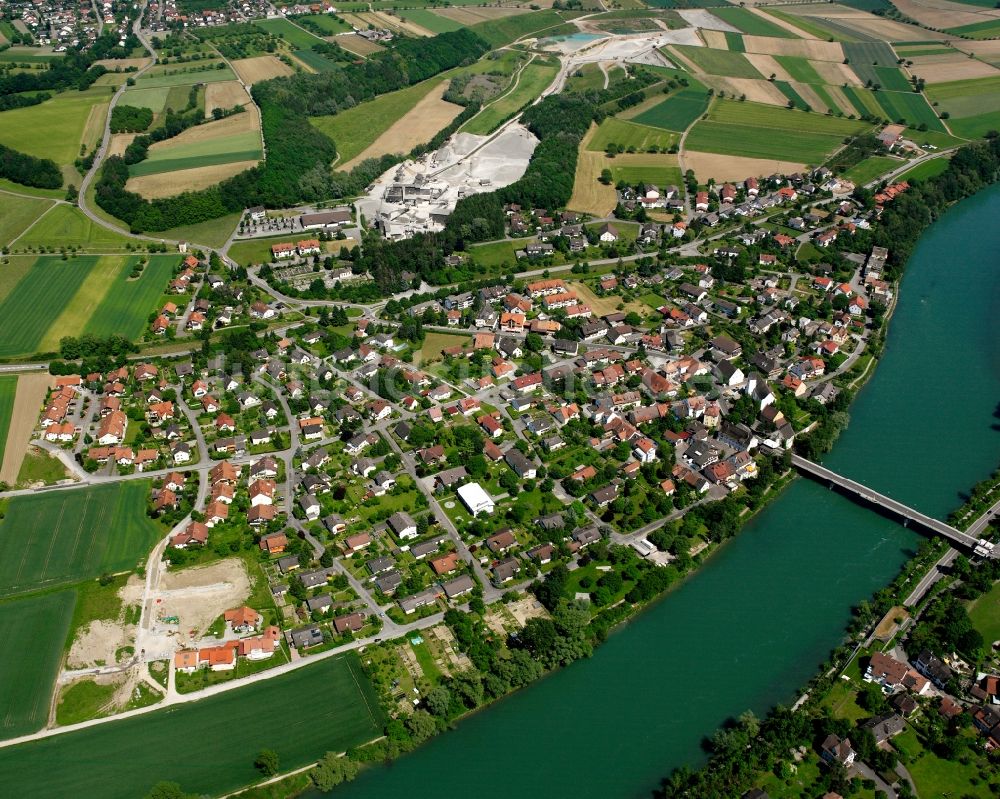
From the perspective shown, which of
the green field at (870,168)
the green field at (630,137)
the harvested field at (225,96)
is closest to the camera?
the green field at (870,168)

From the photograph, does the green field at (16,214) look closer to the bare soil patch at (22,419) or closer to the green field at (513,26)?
the bare soil patch at (22,419)

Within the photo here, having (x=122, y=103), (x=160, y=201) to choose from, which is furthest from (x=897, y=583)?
(x=122, y=103)

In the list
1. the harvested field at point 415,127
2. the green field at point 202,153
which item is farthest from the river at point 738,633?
the green field at point 202,153

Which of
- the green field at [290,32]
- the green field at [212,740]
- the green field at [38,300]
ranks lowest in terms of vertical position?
the green field at [38,300]

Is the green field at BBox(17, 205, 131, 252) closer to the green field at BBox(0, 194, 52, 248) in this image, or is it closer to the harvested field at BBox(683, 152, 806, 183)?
the green field at BBox(0, 194, 52, 248)

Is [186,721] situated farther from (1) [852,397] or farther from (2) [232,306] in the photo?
(1) [852,397]
